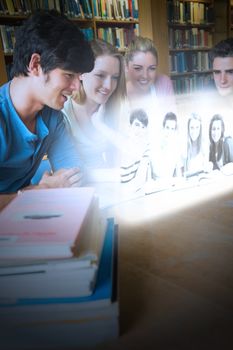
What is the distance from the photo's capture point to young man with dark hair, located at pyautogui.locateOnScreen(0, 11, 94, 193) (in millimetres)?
1069

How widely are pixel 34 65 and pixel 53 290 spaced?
2.46 feet

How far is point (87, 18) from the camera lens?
49.4 inches

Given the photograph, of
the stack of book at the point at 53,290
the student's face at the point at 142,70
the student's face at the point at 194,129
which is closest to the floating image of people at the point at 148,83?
the student's face at the point at 142,70

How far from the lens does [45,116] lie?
118 centimetres

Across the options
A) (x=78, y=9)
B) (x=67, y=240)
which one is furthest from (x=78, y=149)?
(x=67, y=240)

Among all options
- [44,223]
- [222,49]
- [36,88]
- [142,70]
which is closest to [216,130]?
[222,49]

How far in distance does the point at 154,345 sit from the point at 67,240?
0.23 m

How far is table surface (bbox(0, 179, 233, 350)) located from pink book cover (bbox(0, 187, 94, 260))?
18cm

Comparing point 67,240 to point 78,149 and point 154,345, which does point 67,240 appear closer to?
point 154,345

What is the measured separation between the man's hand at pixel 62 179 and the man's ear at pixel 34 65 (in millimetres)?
365

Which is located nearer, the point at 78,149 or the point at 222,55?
the point at 78,149

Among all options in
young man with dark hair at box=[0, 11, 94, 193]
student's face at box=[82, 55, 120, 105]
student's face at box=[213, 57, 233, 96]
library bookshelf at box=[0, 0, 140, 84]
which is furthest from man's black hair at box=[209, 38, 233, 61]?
young man with dark hair at box=[0, 11, 94, 193]

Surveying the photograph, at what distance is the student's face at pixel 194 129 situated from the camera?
1.61 m

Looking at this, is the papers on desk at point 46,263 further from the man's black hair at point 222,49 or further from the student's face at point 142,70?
the man's black hair at point 222,49
